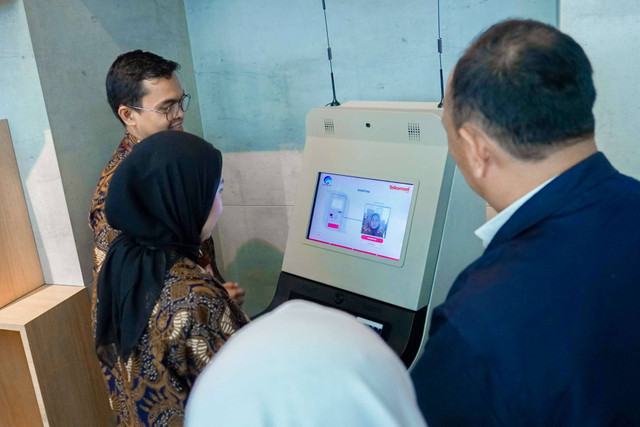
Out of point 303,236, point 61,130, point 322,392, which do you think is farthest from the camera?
point 61,130

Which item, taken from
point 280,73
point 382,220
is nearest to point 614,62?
point 382,220

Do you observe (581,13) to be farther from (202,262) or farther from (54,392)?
(54,392)

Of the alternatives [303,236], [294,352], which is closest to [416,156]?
[303,236]

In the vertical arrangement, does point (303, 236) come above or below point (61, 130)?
below

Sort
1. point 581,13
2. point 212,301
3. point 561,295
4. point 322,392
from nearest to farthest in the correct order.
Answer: point 322,392, point 561,295, point 212,301, point 581,13

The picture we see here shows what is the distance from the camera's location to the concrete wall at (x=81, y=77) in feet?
6.17

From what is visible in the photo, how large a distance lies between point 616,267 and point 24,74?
1.77 metres

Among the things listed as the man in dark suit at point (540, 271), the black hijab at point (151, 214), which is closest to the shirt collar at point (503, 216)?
the man in dark suit at point (540, 271)

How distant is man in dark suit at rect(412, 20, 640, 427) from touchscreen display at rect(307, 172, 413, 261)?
0.65 m

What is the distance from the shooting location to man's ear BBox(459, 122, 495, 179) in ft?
3.03

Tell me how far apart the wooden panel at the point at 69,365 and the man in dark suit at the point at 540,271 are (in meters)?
1.49

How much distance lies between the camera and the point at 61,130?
6.34 feet

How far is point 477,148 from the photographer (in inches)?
37.0

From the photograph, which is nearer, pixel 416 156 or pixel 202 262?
pixel 416 156
